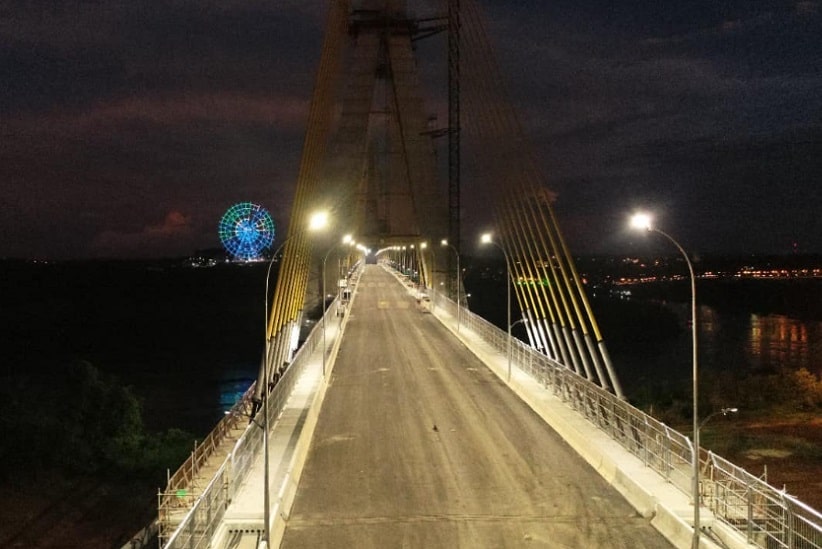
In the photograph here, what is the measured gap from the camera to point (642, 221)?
9484 millimetres

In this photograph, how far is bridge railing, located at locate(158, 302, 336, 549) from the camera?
8.66m

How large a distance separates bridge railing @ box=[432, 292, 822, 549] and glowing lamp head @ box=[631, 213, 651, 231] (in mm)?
3039

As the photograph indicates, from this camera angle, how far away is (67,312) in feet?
320

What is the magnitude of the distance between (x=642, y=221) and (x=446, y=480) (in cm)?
582

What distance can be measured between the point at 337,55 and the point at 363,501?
26965mm

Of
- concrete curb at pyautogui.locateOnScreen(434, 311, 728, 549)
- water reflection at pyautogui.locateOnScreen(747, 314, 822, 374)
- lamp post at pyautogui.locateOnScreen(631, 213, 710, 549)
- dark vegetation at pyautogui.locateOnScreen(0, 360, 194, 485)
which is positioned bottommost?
dark vegetation at pyautogui.locateOnScreen(0, 360, 194, 485)

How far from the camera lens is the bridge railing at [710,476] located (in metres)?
8.92

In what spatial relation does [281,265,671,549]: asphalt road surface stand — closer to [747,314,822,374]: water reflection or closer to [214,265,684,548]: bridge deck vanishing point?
[214,265,684,548]: bridge deck vanishing point

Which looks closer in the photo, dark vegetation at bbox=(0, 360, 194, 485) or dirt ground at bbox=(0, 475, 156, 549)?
dirt ground at bbox=(0, 475, 156, 549)

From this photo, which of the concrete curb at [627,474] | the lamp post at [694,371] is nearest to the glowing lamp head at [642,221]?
the lamp post at [694,371]

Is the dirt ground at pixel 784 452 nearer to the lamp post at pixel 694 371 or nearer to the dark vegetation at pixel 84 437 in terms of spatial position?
the lamp post at pixel 694 371

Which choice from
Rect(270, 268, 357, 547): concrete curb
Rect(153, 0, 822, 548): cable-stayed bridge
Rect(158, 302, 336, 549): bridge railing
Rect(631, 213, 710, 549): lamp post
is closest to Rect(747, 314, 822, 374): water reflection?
Rect(153, 0, 822, 548): cable-stayed bridge

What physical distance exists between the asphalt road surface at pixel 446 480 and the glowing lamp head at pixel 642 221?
13.9 ft

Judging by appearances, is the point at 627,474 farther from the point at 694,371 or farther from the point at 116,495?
the point at 116,495
